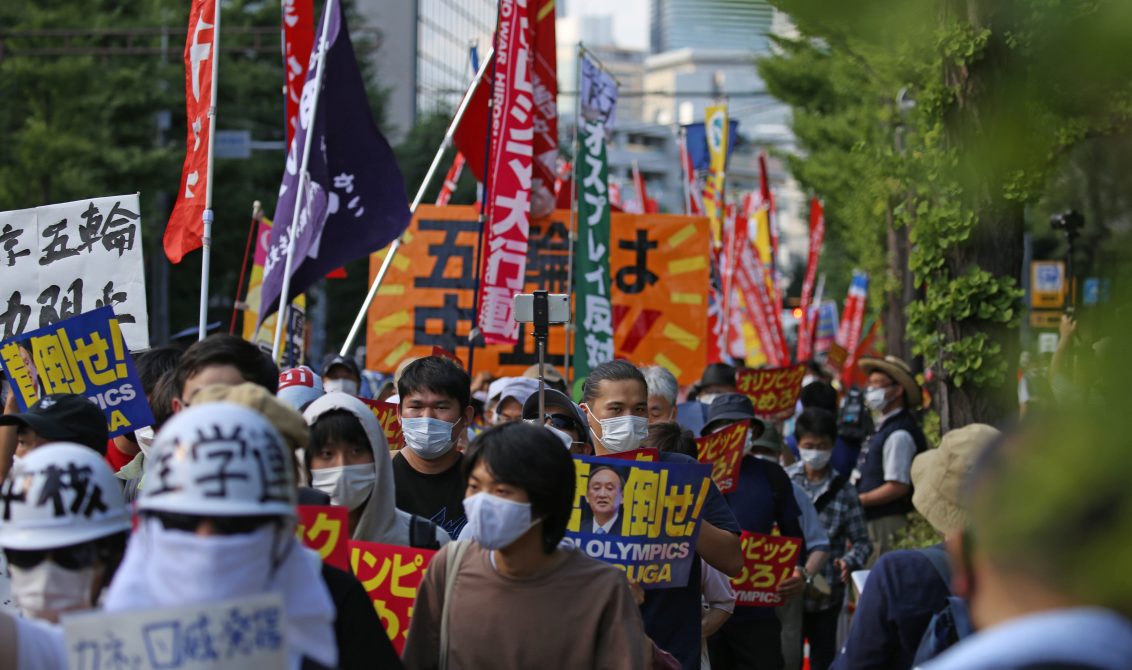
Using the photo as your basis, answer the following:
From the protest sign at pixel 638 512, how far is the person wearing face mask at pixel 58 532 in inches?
85.3

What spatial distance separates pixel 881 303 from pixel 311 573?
24282mm

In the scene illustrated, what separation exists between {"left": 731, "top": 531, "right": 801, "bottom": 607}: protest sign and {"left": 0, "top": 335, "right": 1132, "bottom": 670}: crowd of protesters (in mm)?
157

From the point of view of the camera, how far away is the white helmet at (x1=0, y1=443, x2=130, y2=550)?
2.55 m

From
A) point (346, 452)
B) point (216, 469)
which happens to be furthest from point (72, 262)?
point (216, 469)

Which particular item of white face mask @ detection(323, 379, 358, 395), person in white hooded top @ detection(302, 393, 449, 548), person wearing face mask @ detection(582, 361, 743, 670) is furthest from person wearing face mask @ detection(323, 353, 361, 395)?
person in white hooded top @ detection(302, 393, 449, 548)

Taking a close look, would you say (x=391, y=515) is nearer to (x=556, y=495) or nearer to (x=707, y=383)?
(x=556, y=495)

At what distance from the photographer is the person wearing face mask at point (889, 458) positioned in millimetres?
9422

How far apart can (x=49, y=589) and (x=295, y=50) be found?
6.00m

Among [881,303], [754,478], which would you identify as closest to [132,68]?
[881,303]

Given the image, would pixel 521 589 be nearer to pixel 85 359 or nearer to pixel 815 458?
pixel 85 359

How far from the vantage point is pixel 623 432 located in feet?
17.9

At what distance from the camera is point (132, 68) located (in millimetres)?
31359

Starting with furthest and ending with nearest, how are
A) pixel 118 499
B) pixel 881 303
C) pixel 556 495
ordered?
1. pixel 881 303
2. pixel 556 495
3. pixel 118 499

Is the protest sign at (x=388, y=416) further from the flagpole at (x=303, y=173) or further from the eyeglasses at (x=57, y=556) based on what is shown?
the eyeglasses at (x=57, y=556)
